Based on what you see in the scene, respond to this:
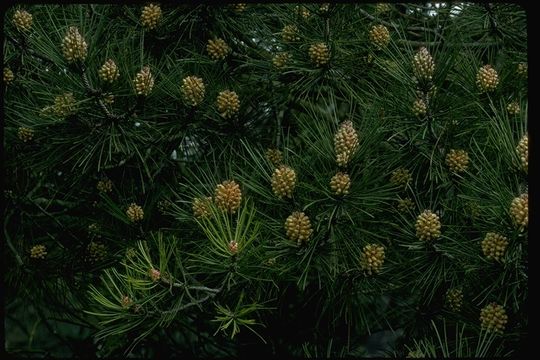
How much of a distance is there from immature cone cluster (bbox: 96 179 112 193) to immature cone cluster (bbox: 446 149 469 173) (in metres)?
0.64

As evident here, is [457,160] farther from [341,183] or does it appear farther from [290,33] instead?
[290,33]

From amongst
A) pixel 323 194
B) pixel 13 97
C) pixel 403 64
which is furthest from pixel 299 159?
pixel 13 97

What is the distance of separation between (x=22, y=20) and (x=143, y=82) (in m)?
0.28

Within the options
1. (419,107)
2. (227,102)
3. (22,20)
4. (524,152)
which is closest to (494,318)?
(524,152)

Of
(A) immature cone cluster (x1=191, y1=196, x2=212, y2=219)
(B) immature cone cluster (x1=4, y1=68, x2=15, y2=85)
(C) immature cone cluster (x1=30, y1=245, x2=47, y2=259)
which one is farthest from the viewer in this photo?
(C) immature cone cluster (x1=30, y1=245, x2=47, y2=259)

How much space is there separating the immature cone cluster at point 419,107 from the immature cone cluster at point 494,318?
33 centimetres

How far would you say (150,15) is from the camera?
4.74 ft

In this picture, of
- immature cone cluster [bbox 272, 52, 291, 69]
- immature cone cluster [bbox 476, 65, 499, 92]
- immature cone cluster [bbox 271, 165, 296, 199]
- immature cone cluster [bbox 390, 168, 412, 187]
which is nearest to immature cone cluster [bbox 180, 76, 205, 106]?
immature cone cluster [bbox 272, 52, 291, 69]

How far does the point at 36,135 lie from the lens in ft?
4.83

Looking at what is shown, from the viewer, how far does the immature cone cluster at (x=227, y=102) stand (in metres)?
1.40

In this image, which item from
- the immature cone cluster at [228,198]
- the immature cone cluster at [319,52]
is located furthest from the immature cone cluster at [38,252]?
the immature cone cluster at [319,52]

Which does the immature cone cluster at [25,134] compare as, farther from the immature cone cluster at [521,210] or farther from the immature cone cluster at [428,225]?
the immature cone cluster at [521,210]

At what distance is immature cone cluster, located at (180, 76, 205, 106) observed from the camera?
1354 mm

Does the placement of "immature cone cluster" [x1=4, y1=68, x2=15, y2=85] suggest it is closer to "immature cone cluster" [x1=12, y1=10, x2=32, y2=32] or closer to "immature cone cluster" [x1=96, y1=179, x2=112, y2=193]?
"immature cone cluster" [x1=12, y1=10, x2=32, y2=32]
